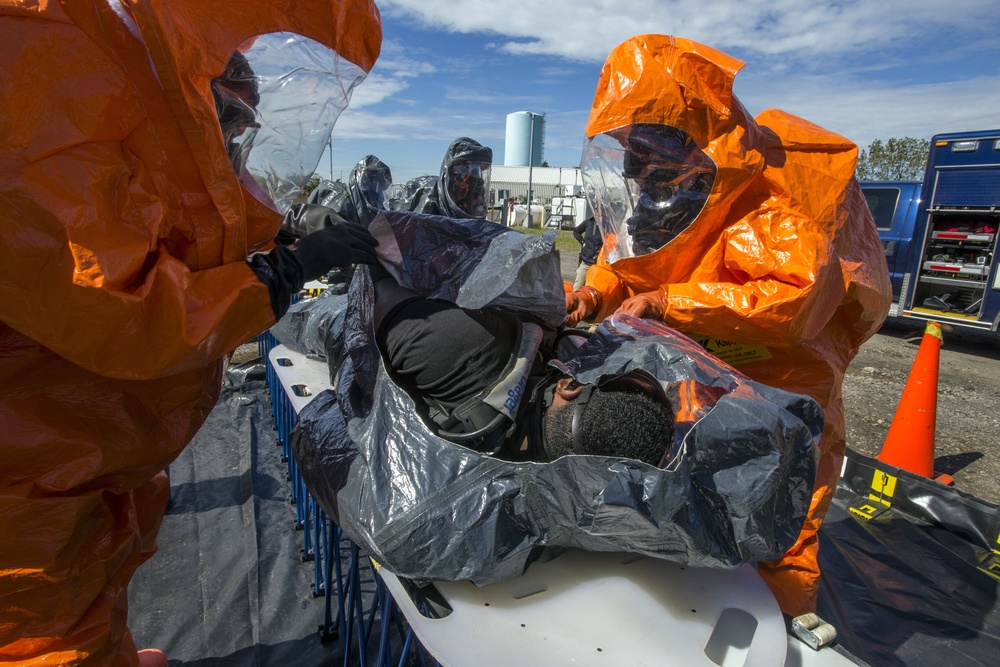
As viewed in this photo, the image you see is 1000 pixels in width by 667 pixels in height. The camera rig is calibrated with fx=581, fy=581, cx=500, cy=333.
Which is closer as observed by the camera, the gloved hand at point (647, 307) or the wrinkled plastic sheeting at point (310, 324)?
the gloved hand at point (647, 307)

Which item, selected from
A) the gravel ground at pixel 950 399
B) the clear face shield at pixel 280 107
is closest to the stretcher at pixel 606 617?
the clear face shield at pixel 280 107

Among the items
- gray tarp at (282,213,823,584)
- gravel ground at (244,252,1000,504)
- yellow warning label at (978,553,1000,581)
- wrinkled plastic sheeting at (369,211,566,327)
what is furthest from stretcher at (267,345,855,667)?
gravel ground at (244,252,1000,504)

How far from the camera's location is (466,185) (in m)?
3.88

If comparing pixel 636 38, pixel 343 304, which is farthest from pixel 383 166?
pixel 636 38

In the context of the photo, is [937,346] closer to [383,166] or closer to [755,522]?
[755,522]

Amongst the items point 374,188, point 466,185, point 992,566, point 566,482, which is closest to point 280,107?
point 566,482

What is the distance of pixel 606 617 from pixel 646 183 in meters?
1.63

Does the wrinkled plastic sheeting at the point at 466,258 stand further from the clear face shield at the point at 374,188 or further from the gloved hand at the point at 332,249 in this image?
the clear face shield at the point at 374,188

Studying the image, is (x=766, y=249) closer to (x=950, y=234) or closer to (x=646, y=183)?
(x=646, y=183)

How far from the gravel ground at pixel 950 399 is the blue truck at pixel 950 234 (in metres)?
0.53

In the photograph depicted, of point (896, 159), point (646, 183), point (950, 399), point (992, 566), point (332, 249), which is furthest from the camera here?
point (896, 159)

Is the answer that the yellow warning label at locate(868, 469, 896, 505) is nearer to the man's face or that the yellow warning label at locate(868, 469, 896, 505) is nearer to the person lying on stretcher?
the person lying on stretcher

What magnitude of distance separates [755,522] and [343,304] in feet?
7.55

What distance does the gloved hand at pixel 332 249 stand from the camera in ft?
4.66
